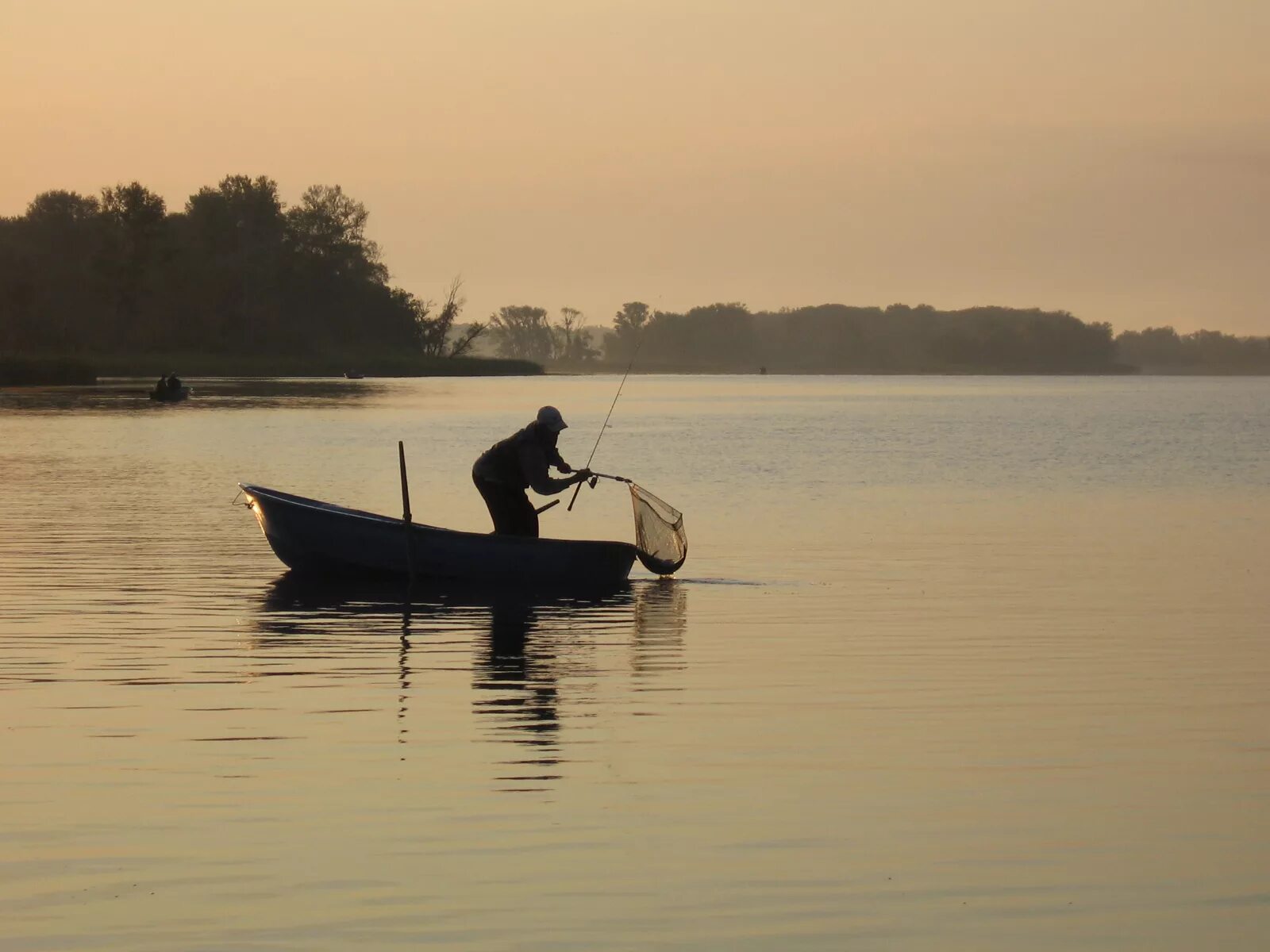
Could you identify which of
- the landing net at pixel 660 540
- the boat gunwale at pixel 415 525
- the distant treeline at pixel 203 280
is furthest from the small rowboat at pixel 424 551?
the distant treeline at pixel 203 280

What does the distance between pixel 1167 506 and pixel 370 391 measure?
9558 cm

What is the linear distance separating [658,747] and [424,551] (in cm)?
932

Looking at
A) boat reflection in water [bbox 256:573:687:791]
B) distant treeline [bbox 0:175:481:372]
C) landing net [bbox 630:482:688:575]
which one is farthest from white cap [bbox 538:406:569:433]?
distant treeline [bbox 0:175:481:372]

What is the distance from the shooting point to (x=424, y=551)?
20812 millimetres

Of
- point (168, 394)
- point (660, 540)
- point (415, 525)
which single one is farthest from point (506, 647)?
point (168, 394)

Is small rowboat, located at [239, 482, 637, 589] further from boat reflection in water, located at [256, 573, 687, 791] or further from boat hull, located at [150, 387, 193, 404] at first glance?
boat hull, located at [150, 387, 193, 404]

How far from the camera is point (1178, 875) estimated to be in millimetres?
8945

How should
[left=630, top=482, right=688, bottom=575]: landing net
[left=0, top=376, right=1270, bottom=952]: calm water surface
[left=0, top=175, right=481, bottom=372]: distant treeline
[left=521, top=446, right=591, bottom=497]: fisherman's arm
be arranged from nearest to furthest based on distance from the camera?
[left=0, top=376, right=1270, bottom=952]: calm water surface < [left=521, top=446, right=591, bottom=497]: fisherman's arm < [left=630, top=482, right=688, bottom=575]: landing net < [left=0, top=175, right=481, bottom=372]: distant treeline

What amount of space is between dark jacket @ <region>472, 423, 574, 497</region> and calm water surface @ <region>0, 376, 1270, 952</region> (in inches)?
52.6

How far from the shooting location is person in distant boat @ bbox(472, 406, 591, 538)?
19.8 metres

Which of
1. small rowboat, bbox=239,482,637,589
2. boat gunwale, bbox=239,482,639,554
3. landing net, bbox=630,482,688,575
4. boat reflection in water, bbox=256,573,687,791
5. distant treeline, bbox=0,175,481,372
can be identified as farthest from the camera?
distant treeline, bbox=0,175,481,372

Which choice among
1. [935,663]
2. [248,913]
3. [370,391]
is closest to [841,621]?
[935,663]

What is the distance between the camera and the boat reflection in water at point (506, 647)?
12.7 m

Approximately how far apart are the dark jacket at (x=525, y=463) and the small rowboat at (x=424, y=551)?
0.66m
